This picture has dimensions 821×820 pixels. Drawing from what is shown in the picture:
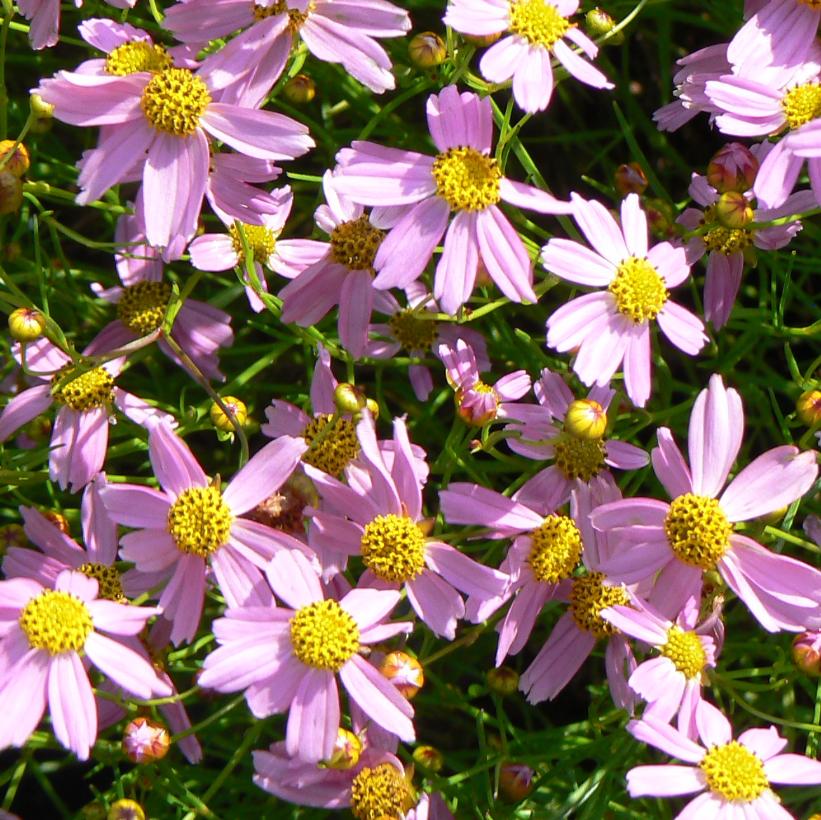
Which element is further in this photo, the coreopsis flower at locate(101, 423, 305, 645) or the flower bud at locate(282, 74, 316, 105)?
the flower bud at locate(282, 74, 316, 105)

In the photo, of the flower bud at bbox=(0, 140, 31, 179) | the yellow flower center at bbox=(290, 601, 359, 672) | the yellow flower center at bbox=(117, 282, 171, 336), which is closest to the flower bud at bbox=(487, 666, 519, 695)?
the yellow flower center at bbox=(290, 601, 359, 672)

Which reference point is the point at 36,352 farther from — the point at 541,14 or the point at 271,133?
the point at 541,14

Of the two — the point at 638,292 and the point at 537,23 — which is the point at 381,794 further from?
the point at 537,23

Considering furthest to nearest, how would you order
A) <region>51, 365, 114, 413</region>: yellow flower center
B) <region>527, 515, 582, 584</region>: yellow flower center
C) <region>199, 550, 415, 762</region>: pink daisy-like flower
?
<region>51, 365, 114, 413</region>: yellow flower center → <region>527, 515, 582, 584</region>: yellow flower center → <region>199, 550, 415, 762</region>: pink daisy-like flower

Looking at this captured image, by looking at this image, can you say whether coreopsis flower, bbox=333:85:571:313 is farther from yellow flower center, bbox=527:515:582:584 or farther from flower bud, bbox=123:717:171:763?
flower bud, bbox=123:717:171:763

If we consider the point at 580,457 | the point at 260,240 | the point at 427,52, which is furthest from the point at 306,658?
the point at 427,52

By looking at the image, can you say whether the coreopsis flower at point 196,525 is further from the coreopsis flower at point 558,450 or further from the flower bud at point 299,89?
the flower bud at point 299,89

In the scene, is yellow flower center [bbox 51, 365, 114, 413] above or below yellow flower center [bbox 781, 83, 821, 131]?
below
